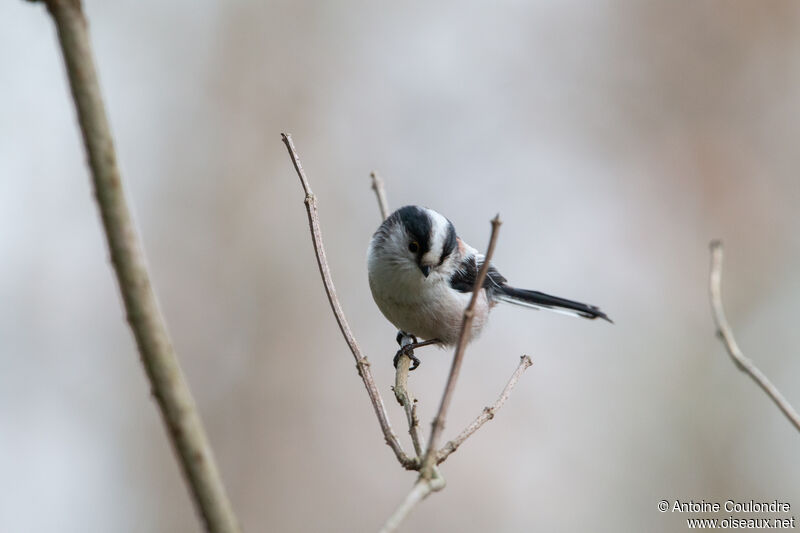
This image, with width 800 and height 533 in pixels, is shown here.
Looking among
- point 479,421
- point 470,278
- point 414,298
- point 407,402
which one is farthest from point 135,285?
point 470,278

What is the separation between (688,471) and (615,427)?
2.61 ft

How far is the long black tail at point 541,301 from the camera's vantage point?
4621 millimetres

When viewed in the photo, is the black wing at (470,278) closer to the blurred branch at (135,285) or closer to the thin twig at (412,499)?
the thin twig at (412,499)

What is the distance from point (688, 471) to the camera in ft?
23.8

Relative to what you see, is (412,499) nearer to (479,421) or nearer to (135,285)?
(135,285)

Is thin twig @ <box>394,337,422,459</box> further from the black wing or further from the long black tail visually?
the long black tail

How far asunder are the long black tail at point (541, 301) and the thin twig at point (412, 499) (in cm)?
304

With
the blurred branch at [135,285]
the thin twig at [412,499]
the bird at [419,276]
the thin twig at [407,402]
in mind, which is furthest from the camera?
the bird at [419,276]

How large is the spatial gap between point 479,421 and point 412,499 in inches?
32.3

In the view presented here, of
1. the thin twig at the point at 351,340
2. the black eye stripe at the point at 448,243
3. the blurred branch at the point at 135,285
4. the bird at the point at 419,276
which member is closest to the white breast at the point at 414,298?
the bird at the point at 419,276

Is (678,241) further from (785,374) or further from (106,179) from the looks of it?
(106,179)

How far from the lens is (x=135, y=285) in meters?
1.09

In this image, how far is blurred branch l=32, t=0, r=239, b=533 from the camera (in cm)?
106

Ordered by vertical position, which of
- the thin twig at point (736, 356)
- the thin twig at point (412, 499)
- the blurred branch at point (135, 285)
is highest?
the blurred branch at point (135, 285)
